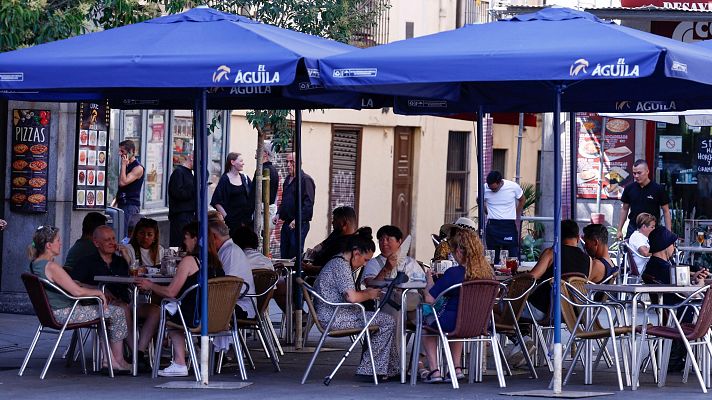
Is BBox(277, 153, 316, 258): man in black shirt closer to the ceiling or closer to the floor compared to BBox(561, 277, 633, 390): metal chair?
closer to the ceiling

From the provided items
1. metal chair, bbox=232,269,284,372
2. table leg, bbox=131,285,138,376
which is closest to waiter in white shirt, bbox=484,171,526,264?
metal chair, bbox=232,269,284,372

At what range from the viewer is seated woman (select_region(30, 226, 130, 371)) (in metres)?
12.2

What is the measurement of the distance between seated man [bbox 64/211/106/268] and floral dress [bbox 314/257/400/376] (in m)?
1.93

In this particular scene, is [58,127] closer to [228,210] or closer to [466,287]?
[228,210]

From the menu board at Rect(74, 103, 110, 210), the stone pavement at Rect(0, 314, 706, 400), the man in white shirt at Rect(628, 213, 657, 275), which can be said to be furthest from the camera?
the man in white shirt at Rect(628, 213, 657, 275)

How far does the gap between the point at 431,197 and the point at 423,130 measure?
1539 millimetres

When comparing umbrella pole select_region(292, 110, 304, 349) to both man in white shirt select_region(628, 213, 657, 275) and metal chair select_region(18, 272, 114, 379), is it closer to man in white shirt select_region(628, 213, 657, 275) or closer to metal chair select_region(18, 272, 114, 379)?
metal chair select_region(18, 272, 114, 379)

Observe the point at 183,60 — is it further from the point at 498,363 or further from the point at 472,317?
the point at 498,363

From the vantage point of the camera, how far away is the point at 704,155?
22906 millimetres

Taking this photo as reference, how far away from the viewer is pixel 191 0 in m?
16.3

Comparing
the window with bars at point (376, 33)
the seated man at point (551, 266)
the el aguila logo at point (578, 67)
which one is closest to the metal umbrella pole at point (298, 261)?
the seated man at point (551, 266)

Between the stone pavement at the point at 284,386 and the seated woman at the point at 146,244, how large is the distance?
1.16m

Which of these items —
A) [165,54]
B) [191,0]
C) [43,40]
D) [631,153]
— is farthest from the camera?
[631,153]

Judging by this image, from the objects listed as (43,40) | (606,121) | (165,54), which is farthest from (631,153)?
(165,54)
